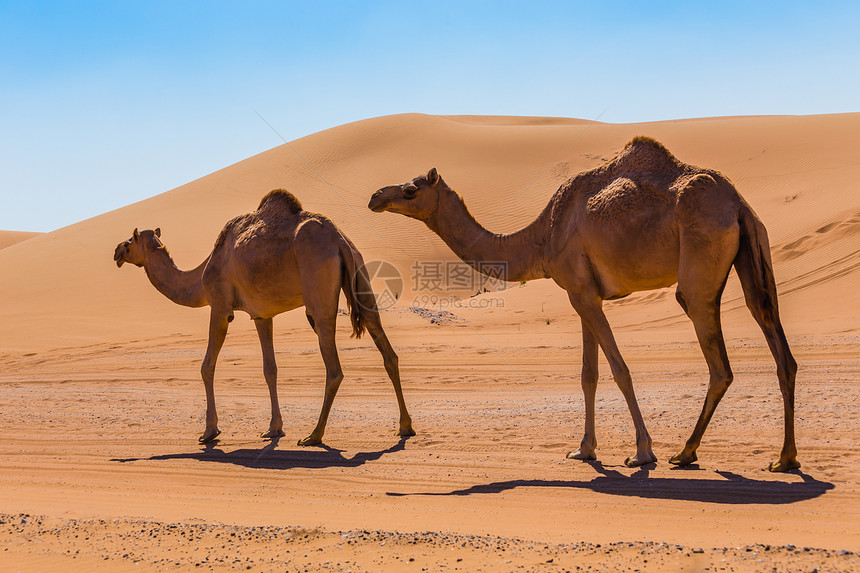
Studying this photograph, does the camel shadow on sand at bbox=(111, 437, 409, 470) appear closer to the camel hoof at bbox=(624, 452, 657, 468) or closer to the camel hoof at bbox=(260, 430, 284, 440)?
the camel hoof at bbox=(260, 430, 284, 440)

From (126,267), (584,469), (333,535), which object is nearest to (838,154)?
(126,267)

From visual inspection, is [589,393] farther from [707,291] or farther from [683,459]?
[707,291]

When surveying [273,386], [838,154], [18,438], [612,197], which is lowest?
[18,438]

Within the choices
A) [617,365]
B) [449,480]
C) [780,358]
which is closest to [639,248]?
[617,365]

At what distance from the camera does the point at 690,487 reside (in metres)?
6.09

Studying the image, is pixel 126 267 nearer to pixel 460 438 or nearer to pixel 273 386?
pixel 273 386

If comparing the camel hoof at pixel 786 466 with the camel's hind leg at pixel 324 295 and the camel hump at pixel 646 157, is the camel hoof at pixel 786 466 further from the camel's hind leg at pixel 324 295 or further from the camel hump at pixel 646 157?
the camel's hind leg at pixel 324 295

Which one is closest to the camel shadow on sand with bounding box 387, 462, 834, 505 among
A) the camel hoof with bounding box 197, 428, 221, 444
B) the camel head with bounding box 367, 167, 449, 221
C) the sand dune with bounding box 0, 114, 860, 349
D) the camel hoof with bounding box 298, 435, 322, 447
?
the camel hoof with bounding box 298, 435, 322, 447

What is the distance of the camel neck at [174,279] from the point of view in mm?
10477

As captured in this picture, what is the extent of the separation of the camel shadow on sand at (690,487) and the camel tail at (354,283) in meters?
2.97

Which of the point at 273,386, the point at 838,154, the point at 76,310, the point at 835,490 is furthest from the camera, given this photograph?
the point at 838,154

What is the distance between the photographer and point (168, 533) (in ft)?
17.7

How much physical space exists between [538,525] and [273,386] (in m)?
5.41

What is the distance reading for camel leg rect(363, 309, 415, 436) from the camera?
9.04 metres
